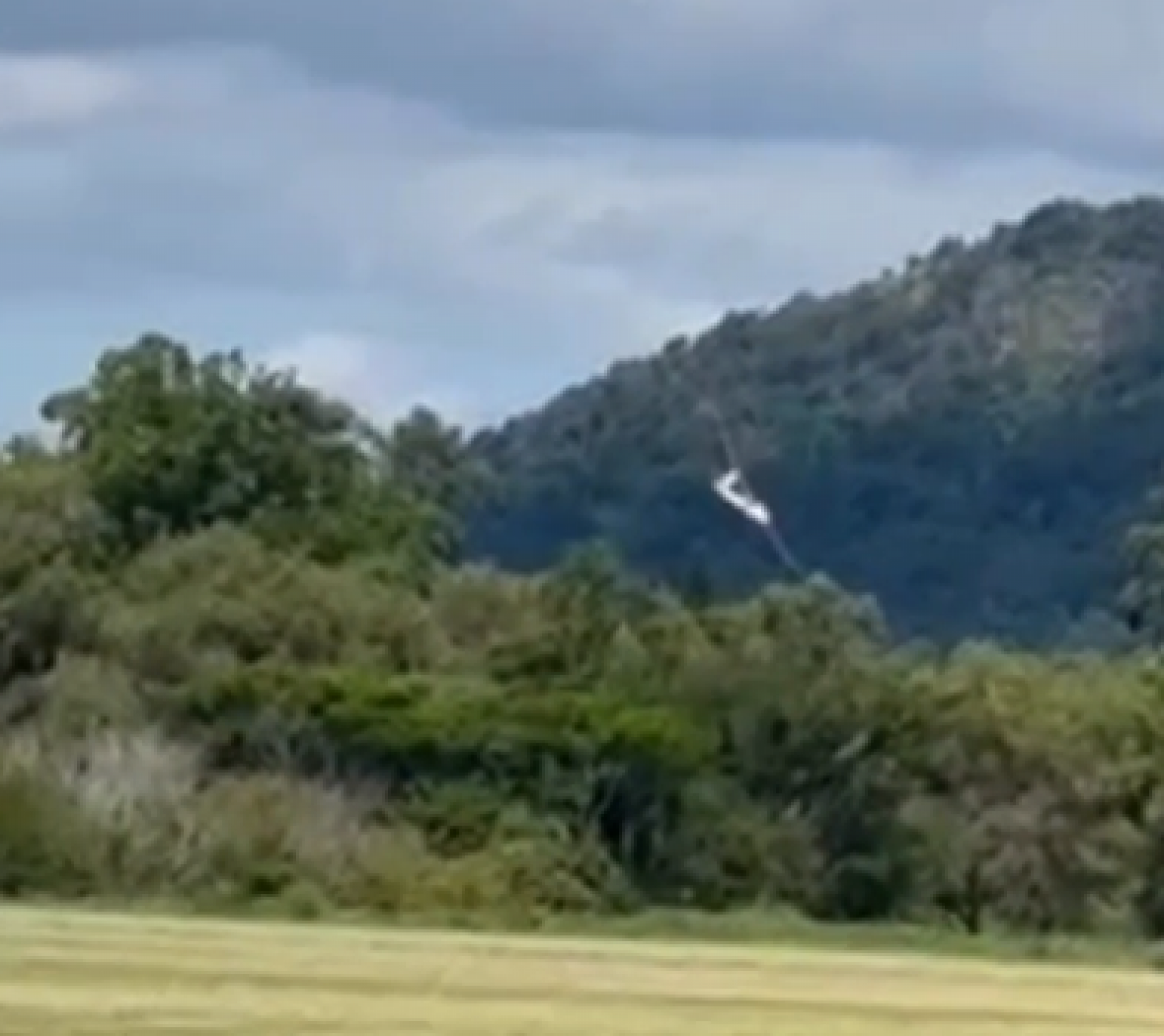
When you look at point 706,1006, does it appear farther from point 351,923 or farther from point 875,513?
point 875,513

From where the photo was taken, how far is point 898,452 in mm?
146125

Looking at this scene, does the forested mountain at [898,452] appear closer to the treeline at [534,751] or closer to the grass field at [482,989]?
the treeline at [534,751]

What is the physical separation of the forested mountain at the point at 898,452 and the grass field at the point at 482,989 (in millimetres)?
64903

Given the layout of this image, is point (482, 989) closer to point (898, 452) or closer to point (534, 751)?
point (534, 751)

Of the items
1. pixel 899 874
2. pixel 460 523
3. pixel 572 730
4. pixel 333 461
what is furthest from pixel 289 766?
pixel 460 523

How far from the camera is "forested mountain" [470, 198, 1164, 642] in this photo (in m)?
133

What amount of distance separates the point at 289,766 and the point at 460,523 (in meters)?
35.3

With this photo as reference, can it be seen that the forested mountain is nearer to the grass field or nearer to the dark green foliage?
the dark green foliage

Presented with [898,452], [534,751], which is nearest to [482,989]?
[534,751]

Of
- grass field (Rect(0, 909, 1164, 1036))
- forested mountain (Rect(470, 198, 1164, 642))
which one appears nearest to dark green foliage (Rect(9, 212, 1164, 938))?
grass field (Rect(0, 909, 1164, 1036))

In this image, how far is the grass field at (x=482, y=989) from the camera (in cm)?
2961

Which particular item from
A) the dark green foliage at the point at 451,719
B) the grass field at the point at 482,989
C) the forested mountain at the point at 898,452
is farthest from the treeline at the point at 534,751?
the forested mountain at the point at 898,452

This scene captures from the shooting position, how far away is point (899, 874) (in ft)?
202

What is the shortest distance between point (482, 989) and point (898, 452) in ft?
365
